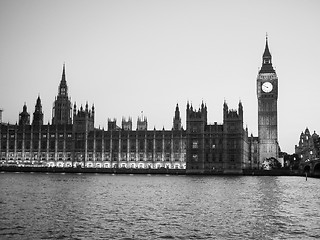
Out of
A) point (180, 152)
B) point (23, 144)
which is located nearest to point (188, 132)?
point (180, 152)

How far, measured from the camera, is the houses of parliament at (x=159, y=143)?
150m

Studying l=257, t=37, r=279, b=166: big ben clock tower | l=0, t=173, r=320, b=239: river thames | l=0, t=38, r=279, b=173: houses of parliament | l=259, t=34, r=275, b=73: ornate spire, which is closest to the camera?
l=0, t=173, r=320, b=239: river thames

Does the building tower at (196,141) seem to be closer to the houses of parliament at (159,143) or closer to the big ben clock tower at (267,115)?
the houses of parliament at (159,143)

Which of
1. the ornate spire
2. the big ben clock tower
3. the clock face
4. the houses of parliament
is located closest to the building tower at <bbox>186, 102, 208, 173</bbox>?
the houses of parliament

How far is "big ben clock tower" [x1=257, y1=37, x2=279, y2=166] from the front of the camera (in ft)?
575

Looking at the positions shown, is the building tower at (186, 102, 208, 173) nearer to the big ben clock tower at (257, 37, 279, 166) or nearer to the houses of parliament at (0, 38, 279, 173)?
the houses of parliament at (0, 38, 279, 173)

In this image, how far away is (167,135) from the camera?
535 feet

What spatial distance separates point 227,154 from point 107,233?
388 feet

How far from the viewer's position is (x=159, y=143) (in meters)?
163

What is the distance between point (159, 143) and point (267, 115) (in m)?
45.1

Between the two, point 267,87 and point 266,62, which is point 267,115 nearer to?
point 267,87

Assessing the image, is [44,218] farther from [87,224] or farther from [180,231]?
[180,231]

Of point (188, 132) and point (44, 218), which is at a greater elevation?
point (188, 132)

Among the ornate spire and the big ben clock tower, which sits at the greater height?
the ornate spire
